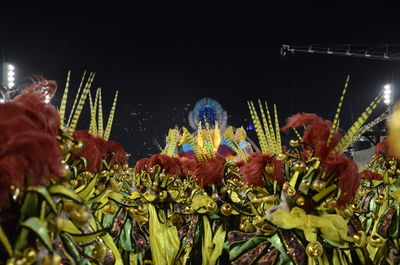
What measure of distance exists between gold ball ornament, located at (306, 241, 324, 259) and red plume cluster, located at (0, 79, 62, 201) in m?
1.28

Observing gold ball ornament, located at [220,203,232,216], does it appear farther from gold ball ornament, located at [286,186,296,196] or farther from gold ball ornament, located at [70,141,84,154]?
gold ball ornament, located at [70,141,84,154]

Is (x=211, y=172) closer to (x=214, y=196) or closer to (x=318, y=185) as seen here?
(x=214, y=196)

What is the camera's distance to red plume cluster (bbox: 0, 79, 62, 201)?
1.16 m

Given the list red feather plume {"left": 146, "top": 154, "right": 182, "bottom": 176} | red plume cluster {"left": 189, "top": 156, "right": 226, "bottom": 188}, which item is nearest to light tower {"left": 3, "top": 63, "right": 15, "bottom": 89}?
red feather plume {"left": 146, "top": 154, "right": 182, "bottom": 176}

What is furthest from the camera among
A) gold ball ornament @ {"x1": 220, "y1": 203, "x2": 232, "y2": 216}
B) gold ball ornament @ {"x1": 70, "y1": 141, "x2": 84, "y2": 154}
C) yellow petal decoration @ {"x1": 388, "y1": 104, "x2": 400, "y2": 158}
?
yellow petal decoration @ {"x1": 388, "y1": 104, "x2": 400, "y2": 158}

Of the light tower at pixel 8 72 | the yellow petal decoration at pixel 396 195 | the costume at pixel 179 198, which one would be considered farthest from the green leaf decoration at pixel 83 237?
the light tower at pixel 8 72

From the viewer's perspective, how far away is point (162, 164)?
438 centimetres

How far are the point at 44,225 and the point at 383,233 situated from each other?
265 cm

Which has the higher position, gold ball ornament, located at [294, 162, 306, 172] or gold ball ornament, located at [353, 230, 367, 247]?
gold ball ornament, located at [294, 162, 306, 172]

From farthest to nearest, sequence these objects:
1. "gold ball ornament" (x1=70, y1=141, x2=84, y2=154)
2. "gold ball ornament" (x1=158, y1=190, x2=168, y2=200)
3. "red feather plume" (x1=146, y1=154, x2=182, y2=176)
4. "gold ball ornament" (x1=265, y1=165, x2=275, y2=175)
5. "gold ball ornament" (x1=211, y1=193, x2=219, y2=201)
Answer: "red feather plume" (x1=146, y1=154, x2=182, y2=176) → "gold ball ornament" (x1=158, y1=190, x2=168, y2=200) → "gold ball ornament" (x1=211, y1=193, x2=219, y2=201) → "gold ball ornament" (x1=265, y1=165, x2=275, y2=175) → "gold ball ornament" (x1=70, y1=141, x2=84, y2=154)

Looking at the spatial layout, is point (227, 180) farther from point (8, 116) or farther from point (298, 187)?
point (8, 116)

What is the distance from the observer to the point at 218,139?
10062mm

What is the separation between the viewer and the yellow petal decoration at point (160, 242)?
4.18 meters

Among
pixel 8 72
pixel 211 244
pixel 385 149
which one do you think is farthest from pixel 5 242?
pixel 8 72
